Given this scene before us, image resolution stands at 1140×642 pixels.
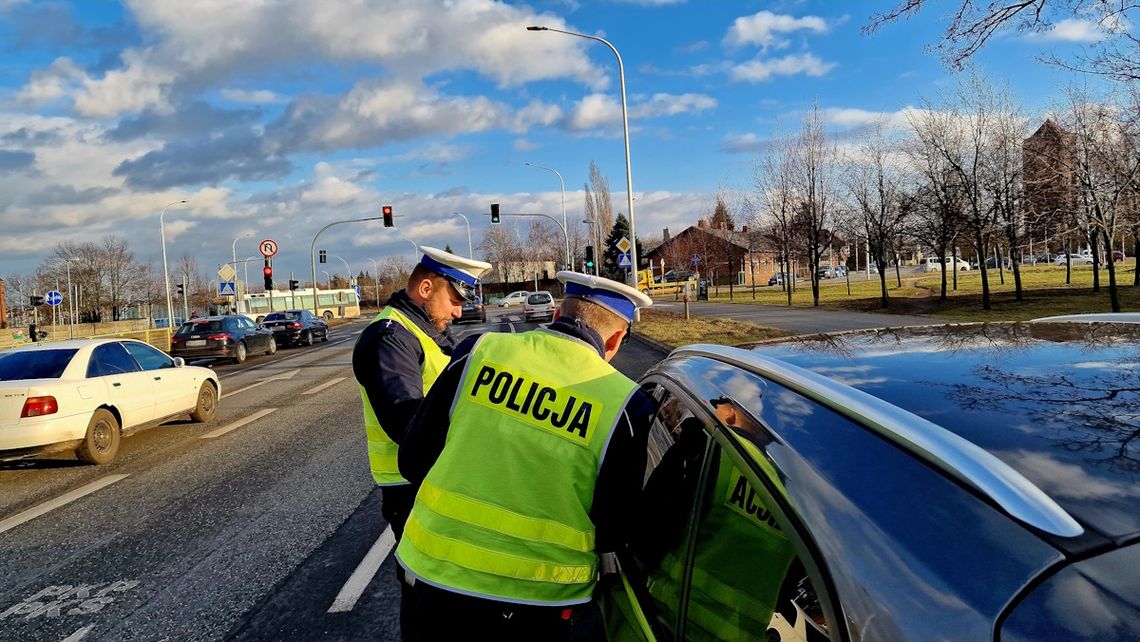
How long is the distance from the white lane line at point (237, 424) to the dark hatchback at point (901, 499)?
892 centimetres

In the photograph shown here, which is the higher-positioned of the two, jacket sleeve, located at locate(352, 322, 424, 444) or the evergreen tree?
the evergreen tree

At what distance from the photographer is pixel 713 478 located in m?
1.76

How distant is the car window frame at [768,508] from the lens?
3.96 ft

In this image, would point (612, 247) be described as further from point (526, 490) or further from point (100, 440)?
point (526, 490)

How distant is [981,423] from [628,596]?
101 centimetres

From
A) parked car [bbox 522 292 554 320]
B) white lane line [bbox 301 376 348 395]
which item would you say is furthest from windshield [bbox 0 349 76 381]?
parked car [bbox 522 292 554 320]

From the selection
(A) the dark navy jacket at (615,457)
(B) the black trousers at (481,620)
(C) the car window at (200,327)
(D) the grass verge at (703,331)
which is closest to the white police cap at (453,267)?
(A) the dark navy jacket at (615,457)

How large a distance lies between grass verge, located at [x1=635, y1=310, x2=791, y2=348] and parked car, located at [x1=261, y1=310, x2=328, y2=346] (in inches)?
542

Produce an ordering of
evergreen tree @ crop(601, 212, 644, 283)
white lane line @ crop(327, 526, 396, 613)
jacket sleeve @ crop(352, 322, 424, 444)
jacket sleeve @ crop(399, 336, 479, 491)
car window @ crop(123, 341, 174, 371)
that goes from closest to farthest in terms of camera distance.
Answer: jacket sleeve @ crop(399, 336, 479, 491)
jacket sleeve @ crop(352, 322, 424, 444)
white lane line @ crop(327, 526, 396, 613)
car window @ crop(123, 341, 174, 371)
evergreen tree @ crop(601, 212, 644, 283)

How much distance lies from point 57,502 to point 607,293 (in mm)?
6669

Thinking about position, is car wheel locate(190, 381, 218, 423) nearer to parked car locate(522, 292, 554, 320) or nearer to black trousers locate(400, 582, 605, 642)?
black trousers locate(400, 582, 605, 642)

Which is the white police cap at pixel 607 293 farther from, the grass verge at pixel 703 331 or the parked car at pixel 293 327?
the parked car at pixel 293 327

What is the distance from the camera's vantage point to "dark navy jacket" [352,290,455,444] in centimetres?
254

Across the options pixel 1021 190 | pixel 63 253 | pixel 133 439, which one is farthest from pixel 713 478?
pixel 63 253
